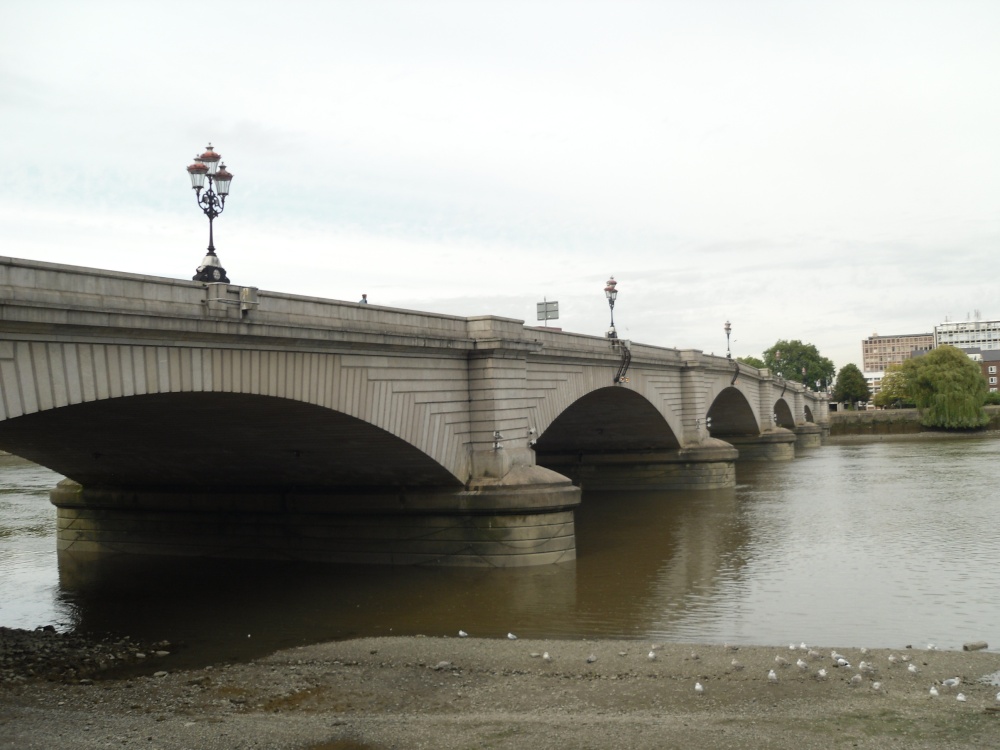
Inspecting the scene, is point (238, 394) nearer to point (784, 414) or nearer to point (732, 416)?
point (732, 416)

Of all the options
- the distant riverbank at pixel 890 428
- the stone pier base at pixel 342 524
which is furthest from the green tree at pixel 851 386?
the stone pier base at pixel 342 524

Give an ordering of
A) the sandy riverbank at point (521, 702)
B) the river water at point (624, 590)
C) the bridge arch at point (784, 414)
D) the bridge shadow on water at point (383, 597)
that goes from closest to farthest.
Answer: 1. the sandy riverbank at point (521, 702)
2. the river water at point (624, 590)
3. the bridge shadow on water at point (383, 597)
4. the bridge arch at point (784, 414)

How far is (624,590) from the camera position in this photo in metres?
20.3

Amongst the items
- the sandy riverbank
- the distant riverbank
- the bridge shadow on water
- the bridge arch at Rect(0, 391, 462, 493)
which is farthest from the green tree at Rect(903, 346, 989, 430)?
the sandy riverbank

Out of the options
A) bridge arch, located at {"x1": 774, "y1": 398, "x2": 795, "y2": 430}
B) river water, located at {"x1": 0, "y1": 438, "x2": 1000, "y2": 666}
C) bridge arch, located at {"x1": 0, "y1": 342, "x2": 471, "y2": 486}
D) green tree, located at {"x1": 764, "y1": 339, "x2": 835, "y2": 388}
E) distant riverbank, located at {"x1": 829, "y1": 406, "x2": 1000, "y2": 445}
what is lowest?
river water, located at {"x1": 0, "y1": 438, "x2": 1000, "y2": 666}

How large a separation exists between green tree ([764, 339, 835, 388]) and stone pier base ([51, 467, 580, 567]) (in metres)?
141

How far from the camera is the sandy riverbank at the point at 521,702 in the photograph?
1021 centimetres

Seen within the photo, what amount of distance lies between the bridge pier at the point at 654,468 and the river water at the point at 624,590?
764 centimetres

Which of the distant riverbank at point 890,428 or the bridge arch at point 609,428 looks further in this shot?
the distant riverbank at point 890,428

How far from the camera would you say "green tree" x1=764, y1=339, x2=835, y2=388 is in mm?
159500

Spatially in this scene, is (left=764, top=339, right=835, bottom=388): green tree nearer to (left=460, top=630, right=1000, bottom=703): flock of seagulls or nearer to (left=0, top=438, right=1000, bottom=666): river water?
(left=0, top=438, right=1000, bottom=666): river water

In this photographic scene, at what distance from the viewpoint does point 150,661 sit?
50.5 feet

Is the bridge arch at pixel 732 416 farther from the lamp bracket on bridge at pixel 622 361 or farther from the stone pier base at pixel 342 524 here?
the stone pier base at pixel 342 524

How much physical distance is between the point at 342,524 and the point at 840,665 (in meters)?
13.6
